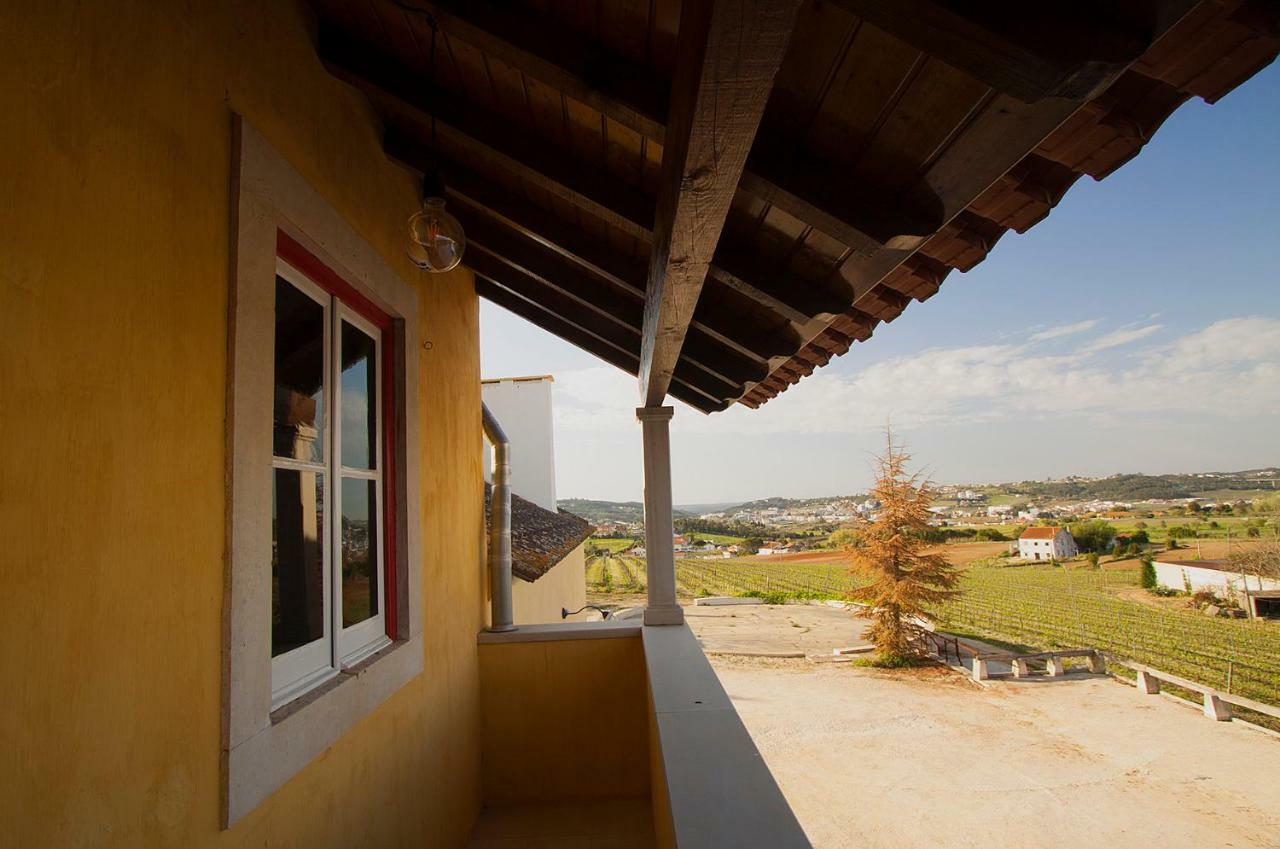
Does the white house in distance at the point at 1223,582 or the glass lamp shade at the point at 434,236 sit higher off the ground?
the glass lamp shade at the point at 434,236

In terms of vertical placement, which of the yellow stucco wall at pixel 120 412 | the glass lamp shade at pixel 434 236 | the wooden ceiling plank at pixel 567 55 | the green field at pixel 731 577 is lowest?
the green field at pixel 731 577

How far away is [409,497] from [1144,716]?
20679 millimetres

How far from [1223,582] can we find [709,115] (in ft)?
152

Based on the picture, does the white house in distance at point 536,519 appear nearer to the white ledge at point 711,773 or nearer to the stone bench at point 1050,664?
the white ledge at point 711,773

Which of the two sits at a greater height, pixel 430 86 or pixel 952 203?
pixel 430 86

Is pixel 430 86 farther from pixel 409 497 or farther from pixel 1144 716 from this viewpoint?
pixel 1144 716

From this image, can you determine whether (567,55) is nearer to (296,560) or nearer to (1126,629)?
(296,560)

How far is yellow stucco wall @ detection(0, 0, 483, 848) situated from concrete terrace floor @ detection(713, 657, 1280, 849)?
34.6 feet

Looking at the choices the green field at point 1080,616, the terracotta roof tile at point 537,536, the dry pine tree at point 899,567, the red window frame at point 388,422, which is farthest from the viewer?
the green field at point 1080,616

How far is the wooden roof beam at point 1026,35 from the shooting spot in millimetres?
867

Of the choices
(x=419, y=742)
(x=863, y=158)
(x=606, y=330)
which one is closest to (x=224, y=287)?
(x=863, y=158)

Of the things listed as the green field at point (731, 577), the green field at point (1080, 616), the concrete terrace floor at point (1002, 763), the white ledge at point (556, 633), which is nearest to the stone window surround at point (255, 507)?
the white ledge at point (556, 633)

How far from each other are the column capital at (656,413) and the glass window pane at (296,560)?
2.58 meters

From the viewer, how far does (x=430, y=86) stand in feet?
7.41
